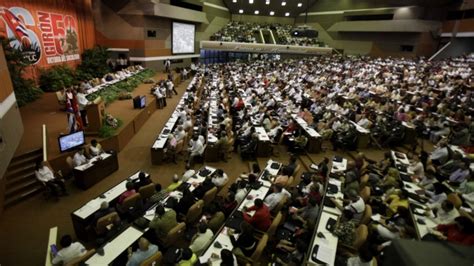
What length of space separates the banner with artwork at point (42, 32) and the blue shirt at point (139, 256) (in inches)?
474

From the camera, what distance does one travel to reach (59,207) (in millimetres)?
6660

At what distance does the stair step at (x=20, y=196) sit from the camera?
6586 millimetres

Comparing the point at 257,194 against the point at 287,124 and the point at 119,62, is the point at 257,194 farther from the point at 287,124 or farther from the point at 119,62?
the point at 119,62

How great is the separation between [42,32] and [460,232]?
59.8 ft

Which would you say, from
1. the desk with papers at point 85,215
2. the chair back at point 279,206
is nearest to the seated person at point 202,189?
the chair back at point 279,206

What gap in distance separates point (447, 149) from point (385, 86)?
977 cm

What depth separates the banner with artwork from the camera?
1201cm

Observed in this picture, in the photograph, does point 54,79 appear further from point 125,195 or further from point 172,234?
point 172,234

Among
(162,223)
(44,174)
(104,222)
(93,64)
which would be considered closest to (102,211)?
(104,222)

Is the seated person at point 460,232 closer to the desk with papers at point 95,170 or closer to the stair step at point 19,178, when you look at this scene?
the desk with papers at point 95,170

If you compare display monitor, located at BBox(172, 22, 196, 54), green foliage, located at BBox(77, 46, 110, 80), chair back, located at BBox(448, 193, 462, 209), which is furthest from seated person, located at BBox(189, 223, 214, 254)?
display monitor, located at BBox(172, 22, 196, 54)

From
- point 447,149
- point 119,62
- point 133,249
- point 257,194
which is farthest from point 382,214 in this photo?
point 119,62

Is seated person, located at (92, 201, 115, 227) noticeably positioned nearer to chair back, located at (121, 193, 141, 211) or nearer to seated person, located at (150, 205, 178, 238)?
chair back, located at (121, 193, 141, 211)

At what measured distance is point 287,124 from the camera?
1131 cm
